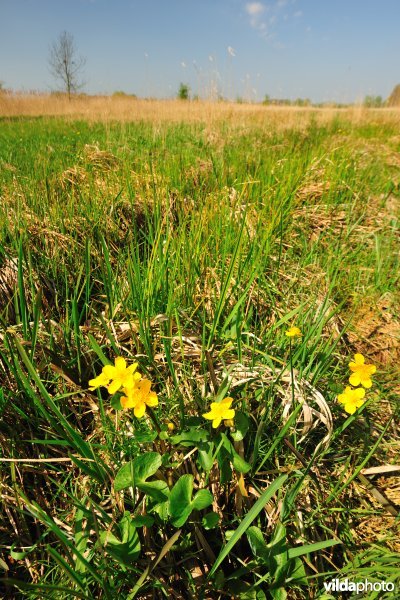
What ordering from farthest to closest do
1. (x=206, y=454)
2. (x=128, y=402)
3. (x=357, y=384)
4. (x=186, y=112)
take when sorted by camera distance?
(x=186, y=112) < (x=357, y=384) < (x=206, y=454) < (x=128, y=402)

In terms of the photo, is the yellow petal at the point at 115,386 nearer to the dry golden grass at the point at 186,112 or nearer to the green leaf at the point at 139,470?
the green leaf at the point at 139,470

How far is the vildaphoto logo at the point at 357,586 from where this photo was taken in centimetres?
74

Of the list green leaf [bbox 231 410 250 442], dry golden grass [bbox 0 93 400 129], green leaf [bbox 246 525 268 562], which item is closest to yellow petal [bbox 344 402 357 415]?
green leaf [bbox 231 410 250 442]

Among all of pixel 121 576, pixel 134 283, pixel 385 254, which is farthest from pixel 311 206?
Answer: pixel 121 576

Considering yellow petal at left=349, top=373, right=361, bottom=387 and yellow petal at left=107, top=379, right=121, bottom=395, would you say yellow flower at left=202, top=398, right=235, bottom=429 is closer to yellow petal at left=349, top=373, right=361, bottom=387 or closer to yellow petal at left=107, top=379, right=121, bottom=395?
yellow petal at left=107, top=379, right=121, bottom=395

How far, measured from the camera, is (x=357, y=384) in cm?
94

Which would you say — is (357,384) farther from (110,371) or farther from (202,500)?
(110,371)

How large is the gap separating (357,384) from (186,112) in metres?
6.38

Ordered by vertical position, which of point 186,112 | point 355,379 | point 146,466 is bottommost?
point 146,466

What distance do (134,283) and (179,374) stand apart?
370 mm

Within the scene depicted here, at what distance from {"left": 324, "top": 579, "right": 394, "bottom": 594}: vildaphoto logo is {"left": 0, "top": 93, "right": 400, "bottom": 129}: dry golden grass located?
18.5 feet

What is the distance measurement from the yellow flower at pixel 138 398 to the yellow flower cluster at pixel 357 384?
53cm

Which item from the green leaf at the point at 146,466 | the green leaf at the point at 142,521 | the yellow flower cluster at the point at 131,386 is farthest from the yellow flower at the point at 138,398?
the green leaf at the point at 142,521

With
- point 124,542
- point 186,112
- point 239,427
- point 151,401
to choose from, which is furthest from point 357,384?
point 186,112
